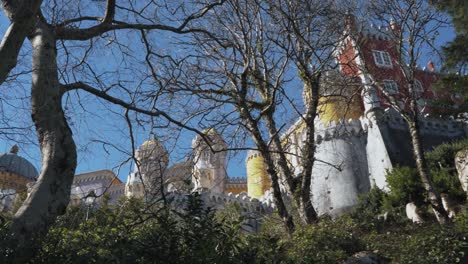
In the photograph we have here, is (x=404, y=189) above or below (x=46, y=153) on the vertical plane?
above

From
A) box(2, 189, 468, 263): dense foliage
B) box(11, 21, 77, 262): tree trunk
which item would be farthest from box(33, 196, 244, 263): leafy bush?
box(11, 21, 77, 262): tree trunk

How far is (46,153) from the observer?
4.76 meters

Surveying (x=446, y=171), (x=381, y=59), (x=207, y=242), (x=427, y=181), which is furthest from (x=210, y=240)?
(x=381, y=59)

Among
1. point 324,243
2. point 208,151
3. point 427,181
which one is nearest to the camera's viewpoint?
point 324,243

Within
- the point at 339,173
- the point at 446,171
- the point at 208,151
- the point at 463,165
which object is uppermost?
the point at 339,173

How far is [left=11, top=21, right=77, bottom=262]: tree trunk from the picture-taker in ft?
13.8

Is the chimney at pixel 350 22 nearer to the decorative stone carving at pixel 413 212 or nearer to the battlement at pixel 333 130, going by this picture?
the decorative stone carving at pixel 413 212

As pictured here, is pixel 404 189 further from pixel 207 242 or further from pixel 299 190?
Result: pixel 207 242

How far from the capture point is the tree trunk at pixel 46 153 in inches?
165

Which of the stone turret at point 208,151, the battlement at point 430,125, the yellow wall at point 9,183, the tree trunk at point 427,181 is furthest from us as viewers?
the battlement at point 430,125

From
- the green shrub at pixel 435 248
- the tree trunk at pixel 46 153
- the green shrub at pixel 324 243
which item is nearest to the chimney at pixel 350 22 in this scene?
the green shrub at pixel 324 243

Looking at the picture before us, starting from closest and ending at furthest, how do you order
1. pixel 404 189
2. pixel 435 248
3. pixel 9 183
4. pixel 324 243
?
pixel 9 183 < pixel 435 248 < pixel 324 243 < pixel 404 189

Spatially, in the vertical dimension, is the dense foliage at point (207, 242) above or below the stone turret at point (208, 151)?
below

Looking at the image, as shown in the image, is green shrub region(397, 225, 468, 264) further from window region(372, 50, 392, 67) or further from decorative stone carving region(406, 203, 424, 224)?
window region(372, 50, 392, 67)
